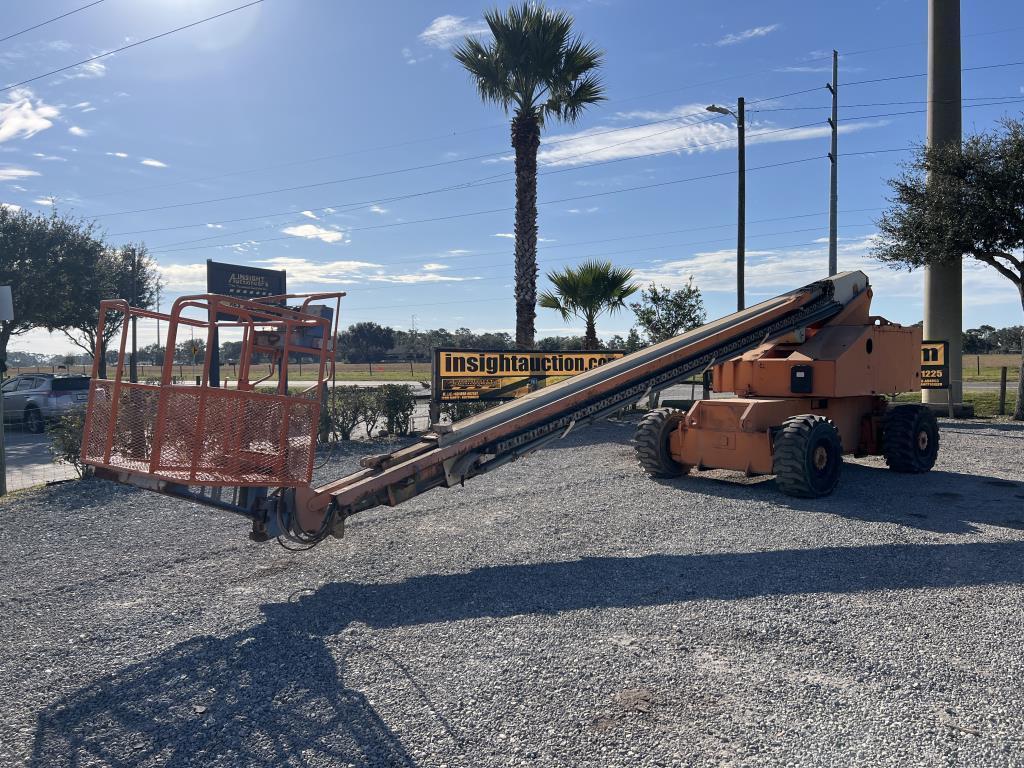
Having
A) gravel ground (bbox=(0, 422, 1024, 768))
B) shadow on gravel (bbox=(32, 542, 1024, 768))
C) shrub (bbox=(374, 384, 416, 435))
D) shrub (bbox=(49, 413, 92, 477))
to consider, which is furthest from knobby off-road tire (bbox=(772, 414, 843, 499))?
shrub (bbox=(49, 413, 92, 477))

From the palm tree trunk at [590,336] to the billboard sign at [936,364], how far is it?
26.8 feet

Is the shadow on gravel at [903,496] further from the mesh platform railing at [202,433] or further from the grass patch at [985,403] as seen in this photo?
the grass patch at [985,403]

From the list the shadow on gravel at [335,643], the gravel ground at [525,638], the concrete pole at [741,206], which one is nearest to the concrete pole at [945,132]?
the concrete pole at [741,206]

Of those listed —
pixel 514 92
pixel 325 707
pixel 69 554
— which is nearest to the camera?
pixel 325 707

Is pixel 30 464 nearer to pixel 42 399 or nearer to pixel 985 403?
pixel 42 399

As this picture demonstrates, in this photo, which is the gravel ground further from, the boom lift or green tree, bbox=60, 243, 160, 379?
green tree, bbox=60, 243, 160, 379

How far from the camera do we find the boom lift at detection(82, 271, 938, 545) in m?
5.30

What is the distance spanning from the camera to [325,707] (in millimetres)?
3955

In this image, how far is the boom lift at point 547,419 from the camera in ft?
17.4

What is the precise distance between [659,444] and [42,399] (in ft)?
57.5

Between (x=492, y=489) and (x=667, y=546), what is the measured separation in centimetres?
336

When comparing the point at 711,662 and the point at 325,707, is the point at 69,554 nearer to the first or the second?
the point at 325,707

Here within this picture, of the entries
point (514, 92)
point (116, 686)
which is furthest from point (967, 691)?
point (514, 92)

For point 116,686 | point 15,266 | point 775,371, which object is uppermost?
point 15,266
